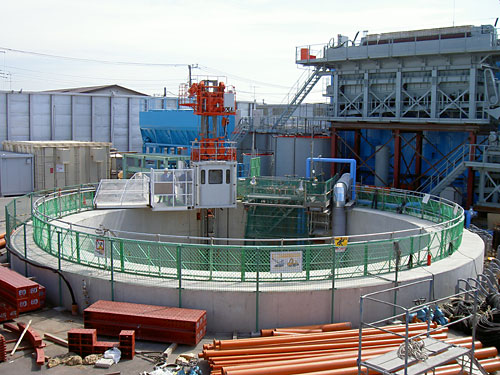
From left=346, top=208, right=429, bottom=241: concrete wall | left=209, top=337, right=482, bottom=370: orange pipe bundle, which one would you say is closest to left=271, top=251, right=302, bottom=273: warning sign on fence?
left=209, top=337, right=482, bottom=370: orange pipe bundle

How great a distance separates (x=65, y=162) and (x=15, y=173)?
10.0ft

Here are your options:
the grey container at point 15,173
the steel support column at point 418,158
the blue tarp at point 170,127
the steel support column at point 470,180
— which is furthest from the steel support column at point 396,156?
the grey container at point 15,173

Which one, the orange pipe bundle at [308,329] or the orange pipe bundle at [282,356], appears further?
the orange pipe bundle at [308,329]

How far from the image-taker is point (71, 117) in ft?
160

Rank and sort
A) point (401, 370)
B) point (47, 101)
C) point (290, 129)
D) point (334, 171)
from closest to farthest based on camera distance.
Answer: point (401, 370) → point (334, 171) → point (290, 129) → point (47, 101)

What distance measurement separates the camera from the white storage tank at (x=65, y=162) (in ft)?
117

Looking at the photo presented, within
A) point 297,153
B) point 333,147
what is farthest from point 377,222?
point 297,153

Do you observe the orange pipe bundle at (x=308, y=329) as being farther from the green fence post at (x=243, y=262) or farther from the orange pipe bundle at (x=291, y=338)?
the green fence post at (x=243, y=262)

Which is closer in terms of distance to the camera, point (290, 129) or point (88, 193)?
point (88, 193)

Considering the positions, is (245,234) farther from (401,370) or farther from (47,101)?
(47,101)

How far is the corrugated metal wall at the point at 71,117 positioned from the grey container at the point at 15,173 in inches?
415

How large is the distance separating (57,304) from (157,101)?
4160 centimetres

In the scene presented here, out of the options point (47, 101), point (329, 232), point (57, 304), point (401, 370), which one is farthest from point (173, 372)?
point (47, 101)

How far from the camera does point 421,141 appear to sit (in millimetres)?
31562
